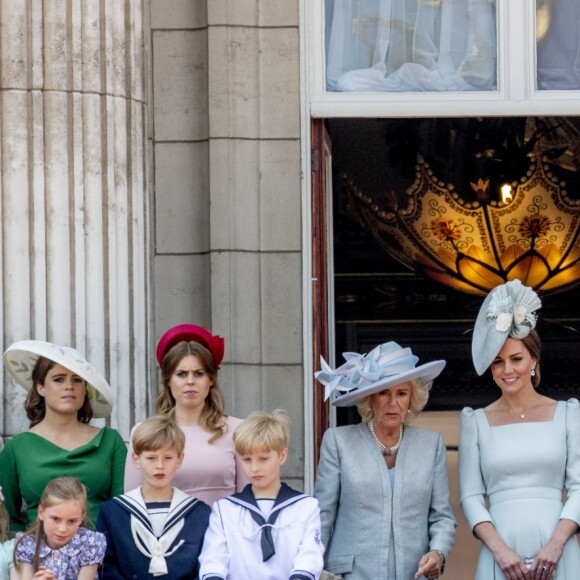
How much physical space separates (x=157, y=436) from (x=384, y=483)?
0.90 m

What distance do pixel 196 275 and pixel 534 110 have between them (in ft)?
5.86

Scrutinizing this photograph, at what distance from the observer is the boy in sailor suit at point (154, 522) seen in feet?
19.0

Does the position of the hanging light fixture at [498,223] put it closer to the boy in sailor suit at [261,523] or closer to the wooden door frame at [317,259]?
the wooden door frame at [317,259]

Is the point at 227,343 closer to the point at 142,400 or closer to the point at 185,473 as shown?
the point at 142,400

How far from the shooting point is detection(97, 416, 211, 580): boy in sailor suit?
5.80 m

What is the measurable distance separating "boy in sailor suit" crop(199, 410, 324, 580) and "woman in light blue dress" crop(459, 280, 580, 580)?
74 centimetres

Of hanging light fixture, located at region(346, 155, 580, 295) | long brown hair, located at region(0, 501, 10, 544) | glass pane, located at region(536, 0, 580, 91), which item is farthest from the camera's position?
hanging light fixture, located at region(346, 155, 580, 295)

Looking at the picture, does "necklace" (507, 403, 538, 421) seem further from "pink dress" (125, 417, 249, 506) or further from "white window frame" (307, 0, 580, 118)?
"white window frame" (307, 0, 580, 118)

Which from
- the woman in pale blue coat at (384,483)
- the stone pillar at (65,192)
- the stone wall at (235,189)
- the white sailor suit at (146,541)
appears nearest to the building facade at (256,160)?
the stone wall at (235,189)

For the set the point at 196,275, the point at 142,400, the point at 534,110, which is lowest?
the point at 142,400

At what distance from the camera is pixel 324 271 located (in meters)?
7.95

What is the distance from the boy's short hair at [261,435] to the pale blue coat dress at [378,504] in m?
0.40

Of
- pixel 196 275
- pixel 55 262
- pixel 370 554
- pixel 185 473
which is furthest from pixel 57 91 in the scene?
pixel 370 554

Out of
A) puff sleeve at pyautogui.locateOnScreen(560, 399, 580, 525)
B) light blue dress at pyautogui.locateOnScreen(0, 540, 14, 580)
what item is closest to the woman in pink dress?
light blue dress at pyautogui.locateOnScreen(0, 540, 14, 580)
